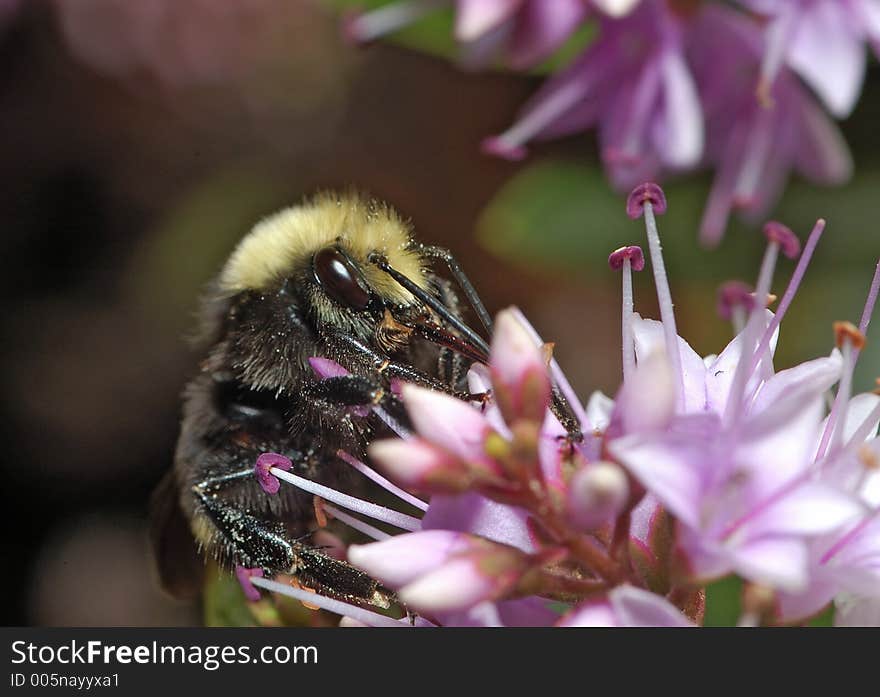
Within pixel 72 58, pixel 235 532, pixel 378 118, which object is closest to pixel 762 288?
pixel 235 532

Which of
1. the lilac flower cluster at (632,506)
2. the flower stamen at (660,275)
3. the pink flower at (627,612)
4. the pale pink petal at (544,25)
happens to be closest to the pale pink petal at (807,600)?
the lilac flower cluster at (632,506)

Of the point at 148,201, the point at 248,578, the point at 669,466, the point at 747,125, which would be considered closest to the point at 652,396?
the point at 669,466

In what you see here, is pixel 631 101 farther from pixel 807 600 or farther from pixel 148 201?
pixel 148 201

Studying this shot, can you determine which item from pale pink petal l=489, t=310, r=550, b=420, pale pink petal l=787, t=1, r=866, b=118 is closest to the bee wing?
pale pink petal l=489, t=310, r=550, b=420

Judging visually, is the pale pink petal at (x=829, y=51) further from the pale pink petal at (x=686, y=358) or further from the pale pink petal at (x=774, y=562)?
the pale pink petal at (x=774, y=562)

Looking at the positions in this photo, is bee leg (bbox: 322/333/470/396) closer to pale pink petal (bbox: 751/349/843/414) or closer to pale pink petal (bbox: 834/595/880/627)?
pale pink petal (bbox: 751/349/843/414)

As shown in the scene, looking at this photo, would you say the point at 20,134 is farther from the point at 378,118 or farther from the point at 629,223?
the point at 629,223
